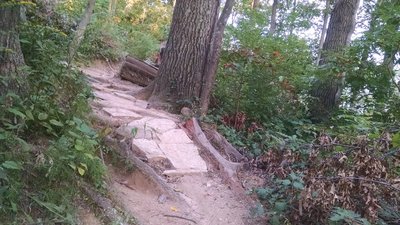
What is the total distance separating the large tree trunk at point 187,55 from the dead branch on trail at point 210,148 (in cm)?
73

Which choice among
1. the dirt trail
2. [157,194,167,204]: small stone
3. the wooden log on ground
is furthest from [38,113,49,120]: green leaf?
the wooden log on ground

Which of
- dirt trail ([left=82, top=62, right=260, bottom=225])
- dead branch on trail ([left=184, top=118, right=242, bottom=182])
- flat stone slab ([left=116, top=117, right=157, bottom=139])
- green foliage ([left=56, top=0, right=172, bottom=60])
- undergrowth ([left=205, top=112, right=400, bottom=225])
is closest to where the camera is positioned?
undergrowth ([left=205, top=112, right=400, bottom=225])

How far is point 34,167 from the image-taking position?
2.86 meters

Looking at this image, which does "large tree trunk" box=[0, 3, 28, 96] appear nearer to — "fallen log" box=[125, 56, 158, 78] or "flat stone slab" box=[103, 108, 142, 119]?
"flat stone slab" box=[103, 108, 142, 119]

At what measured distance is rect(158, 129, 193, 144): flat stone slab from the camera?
504 centimetres

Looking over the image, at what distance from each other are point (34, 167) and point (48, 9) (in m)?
4.79

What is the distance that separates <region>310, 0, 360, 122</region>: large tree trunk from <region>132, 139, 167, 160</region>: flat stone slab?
4.37 meters

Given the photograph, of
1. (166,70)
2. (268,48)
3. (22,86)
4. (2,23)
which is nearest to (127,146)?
(22,86)

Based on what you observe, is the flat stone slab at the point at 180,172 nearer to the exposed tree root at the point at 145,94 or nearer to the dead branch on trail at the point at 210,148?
the dead branch on trail at the point at 210,148

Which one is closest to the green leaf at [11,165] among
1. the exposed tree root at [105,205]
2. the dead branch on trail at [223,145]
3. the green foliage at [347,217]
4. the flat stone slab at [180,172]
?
the exposed tree root at [105,205]

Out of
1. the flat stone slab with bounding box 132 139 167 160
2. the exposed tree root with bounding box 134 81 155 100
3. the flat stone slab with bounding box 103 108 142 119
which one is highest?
the exposed tree root with bounding box 134 81 155 100

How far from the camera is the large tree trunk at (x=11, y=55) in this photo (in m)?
3.26

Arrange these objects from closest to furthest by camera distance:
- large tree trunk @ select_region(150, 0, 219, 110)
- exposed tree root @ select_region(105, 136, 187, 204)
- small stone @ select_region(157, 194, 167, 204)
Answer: small stone @ select_region(157, 194, 167, 204) < exposed tree root @ select_region(105, 136, 187, 204) < large tree trunk @ select_region(150, 0, 219, 110)

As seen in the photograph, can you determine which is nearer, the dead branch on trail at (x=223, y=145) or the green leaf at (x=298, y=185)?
the green leaf at (x=298, y=185)
